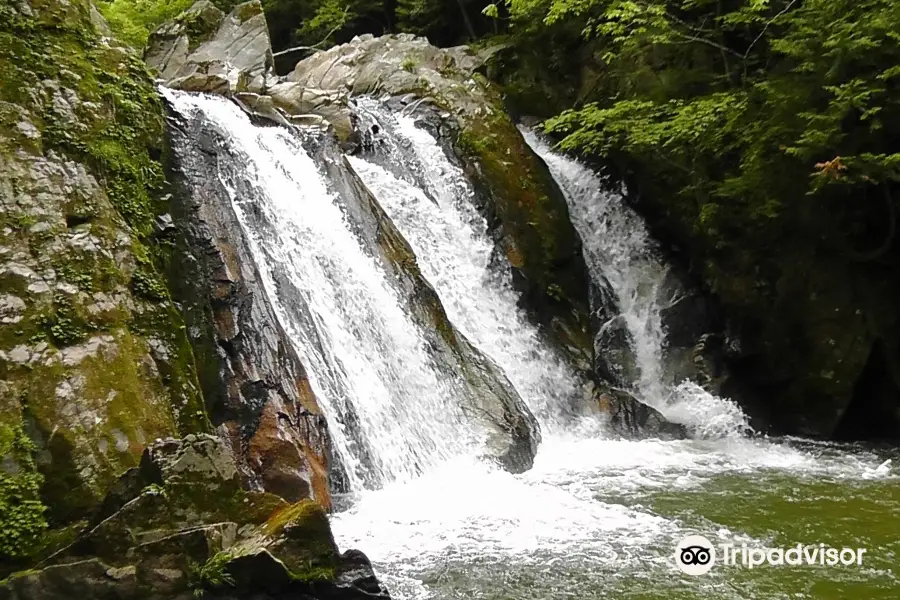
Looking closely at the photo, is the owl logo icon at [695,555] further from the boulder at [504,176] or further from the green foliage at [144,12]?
the green foliage at [144,12]

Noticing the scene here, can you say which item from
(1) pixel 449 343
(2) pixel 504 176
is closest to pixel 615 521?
(1) pixel 449 343

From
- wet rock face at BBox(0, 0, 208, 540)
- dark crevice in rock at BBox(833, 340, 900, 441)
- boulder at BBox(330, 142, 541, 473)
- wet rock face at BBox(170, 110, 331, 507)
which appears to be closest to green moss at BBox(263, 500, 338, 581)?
wet rock face at BBox(0, 0, 208, 540)

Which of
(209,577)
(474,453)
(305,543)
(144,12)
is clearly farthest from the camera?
(144,12)

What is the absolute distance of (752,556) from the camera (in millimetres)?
5969

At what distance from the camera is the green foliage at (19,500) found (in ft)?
15.1

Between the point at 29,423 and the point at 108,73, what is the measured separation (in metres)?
4.38

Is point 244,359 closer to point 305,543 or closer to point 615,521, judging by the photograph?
point 305,543

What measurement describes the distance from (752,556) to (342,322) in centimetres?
515

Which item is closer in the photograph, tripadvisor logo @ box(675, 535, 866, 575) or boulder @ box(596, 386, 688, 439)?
tripadvisor logo @ box(675, 535, 866, 575)

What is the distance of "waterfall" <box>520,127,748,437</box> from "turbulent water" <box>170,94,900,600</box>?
0.05m

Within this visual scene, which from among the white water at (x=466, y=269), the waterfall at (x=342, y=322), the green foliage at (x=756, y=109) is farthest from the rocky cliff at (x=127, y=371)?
the green foliage at (x=756, y=109)

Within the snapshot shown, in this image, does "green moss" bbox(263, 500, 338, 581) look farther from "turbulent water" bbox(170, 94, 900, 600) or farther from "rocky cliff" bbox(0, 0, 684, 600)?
"turbulent water" bbox(170, 94, 900, 600)

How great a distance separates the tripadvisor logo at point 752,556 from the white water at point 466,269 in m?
4.24

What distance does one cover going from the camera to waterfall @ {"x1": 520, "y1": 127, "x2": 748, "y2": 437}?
1151cm
